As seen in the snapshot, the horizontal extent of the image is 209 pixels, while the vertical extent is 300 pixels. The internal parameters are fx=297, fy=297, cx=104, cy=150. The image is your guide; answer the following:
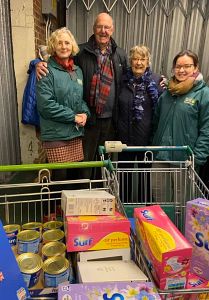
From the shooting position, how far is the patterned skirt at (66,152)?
220cm

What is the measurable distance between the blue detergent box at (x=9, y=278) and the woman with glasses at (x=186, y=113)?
49.3 inches

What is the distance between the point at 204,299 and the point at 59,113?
1.45 metres

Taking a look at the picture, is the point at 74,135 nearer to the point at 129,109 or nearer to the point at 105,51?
the point at 129,109

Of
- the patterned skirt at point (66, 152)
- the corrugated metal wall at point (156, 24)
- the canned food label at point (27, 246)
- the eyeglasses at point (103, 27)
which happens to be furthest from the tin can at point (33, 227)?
the corrugated metal wall at point (156, 24)

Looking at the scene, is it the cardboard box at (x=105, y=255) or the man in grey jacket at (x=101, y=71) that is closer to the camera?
the cardboard box at (x=105, y=255)

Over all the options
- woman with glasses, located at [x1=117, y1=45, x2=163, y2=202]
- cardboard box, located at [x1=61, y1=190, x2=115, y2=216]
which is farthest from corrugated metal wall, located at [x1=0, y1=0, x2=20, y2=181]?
cardboard box, located at [x1=61, y1=190, x2=115, y2=216]

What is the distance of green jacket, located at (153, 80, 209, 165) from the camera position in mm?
2016

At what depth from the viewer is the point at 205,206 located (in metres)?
1.23

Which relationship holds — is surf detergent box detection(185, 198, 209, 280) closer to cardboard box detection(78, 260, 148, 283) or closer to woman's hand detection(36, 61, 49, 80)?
cardboard box detection(78, 260, 148, 283)

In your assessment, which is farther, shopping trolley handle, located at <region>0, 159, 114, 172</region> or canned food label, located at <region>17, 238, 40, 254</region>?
shopping trolley handle, located at <region>0, 159, 114, 172</region>

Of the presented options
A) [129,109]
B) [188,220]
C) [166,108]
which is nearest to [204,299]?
[188,220]

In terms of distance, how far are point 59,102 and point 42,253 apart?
1.24 m

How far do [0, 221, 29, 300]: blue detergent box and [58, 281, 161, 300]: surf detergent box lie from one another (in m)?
0.14

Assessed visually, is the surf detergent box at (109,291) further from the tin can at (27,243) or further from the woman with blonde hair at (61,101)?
the woman with blonde hair at (61,101)
